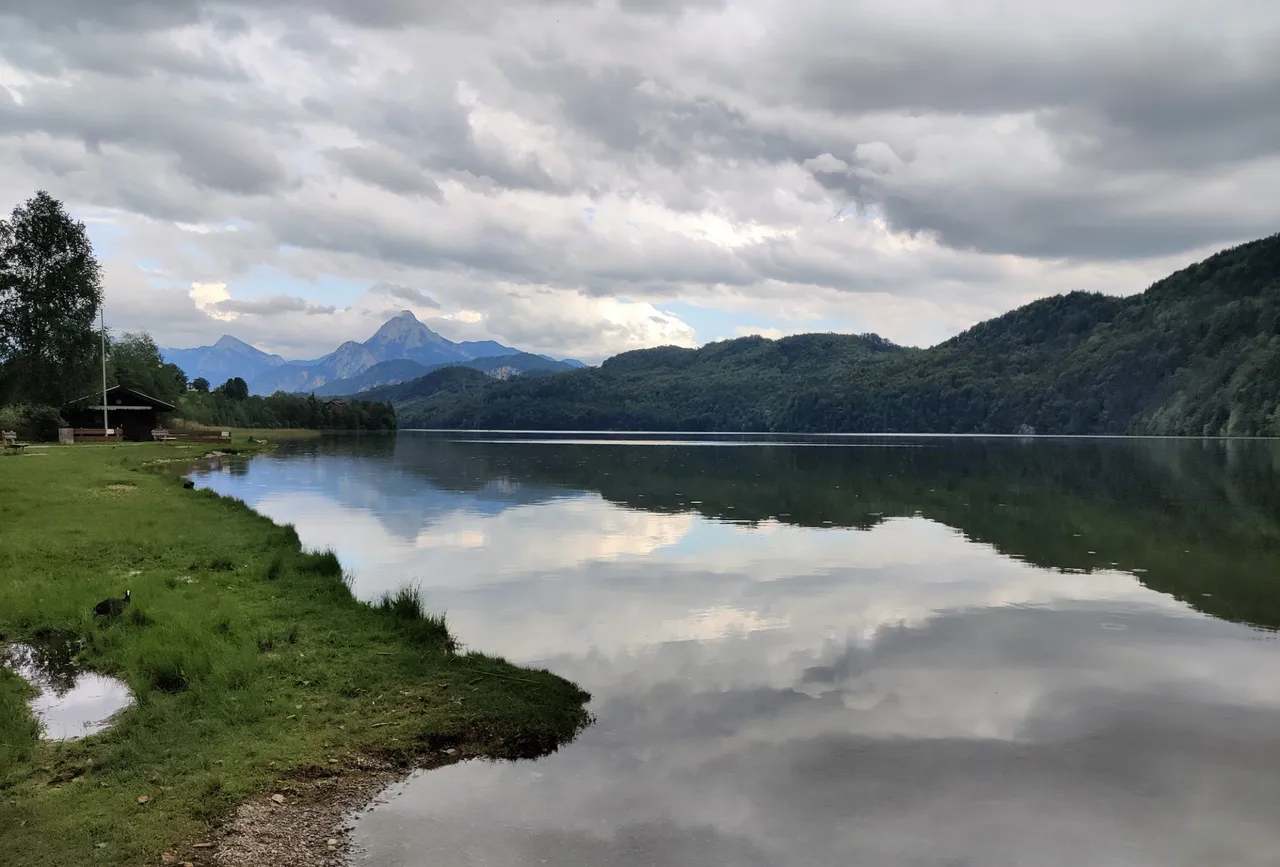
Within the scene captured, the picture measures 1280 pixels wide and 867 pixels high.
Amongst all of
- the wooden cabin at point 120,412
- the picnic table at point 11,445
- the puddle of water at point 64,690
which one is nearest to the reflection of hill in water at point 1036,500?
the puddle of water at point 64,690

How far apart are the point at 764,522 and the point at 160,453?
57349mm

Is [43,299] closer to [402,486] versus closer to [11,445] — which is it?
[11,445]

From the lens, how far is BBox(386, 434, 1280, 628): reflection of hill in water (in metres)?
25.9

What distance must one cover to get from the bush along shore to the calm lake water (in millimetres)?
836

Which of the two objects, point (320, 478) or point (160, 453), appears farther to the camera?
point (160, 453)

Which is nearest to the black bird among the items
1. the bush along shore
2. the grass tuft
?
the bush along shore

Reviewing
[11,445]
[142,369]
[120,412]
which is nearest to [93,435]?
[120,412]

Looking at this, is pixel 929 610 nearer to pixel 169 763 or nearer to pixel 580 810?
pixel 580 810

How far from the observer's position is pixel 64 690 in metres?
12.5

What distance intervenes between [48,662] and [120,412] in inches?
3537

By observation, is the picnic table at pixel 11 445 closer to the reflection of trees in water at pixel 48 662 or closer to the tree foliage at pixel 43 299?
the tree foliage at pixel 43 299

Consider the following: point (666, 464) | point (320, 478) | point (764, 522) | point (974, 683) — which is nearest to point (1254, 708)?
point (974, 683)

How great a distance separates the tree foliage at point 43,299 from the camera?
7706 centimetres

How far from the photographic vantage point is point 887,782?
1042 cm
